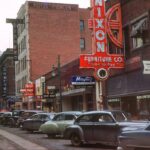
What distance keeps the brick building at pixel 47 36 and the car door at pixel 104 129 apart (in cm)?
4710

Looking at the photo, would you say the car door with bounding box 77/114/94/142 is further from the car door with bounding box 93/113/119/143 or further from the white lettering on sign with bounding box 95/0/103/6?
the white lettering on sign with bounding box 95/0/103/6

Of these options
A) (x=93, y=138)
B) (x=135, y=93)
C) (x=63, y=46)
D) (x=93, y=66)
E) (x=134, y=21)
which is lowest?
(x=93, y=138)

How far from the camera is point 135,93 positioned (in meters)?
29.0

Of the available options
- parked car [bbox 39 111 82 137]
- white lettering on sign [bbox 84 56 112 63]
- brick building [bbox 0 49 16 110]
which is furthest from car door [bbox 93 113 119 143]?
brick building [bbox 0 49 16 110]

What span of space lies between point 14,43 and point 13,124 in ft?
121

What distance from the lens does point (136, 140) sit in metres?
14.7

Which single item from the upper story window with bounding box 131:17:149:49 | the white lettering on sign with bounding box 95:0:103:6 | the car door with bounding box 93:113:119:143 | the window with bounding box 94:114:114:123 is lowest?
the car door with bounding box 93:113:119:143

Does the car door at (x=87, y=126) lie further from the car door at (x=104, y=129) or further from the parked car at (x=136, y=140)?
the parked car at (x=136, y=140)

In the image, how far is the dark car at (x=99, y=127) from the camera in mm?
18683

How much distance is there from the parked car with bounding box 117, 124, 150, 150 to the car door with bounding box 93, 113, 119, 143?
3.30m

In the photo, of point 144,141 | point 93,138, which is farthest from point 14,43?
point 144,141

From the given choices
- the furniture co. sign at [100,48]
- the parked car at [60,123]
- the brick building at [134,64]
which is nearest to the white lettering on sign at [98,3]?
the furniture co. sign at [100,48]

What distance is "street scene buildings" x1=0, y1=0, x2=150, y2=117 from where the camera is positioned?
29.0m

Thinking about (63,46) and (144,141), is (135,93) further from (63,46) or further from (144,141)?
(63,46)
